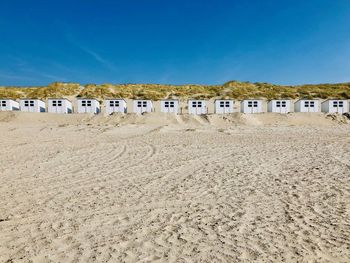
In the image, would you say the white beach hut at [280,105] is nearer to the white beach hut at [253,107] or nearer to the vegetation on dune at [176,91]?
the white beach hut at [253,107]

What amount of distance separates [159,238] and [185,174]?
4718 mm

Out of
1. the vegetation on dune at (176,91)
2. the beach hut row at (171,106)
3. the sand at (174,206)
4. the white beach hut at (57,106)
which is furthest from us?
the vegetation on dune at (176,91)

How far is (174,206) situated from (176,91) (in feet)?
195

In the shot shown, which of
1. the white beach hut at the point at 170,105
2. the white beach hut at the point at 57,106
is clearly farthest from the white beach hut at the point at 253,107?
the white beach hut at the point at 57,106

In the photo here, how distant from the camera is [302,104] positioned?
1473 inches

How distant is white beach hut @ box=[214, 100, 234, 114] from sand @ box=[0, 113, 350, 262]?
23.4m

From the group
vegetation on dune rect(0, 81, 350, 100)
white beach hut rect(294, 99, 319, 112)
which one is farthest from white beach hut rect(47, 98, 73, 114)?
white beach hut rect(294, 99, 319, 112)

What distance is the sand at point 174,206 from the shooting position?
470 centimetres

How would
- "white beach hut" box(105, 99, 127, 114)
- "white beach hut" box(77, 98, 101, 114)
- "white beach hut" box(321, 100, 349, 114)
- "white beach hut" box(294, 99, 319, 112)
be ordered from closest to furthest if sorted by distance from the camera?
1. "white beach hut" box(77, 98, 101, 114)
2. "white beach hut" box(321, 100, 349, 114)
3. "white beach hut" box(294, 99, 319, 112)
4. "white beach hut" box(105, 99, 127, 114)

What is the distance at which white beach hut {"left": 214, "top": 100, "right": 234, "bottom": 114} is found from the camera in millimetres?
37562

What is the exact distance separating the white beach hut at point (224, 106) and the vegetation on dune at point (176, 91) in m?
20.6

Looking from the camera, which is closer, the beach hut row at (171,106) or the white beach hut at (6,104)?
the white beach hut at (6,104)

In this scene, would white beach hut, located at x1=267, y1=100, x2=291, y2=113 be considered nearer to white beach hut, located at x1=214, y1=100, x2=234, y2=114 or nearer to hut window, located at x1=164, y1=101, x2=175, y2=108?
white beach hut, located at x1=214, y1=100, x2=234, y2=114

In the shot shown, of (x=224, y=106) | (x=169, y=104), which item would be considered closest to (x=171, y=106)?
(x=169, y=104)
